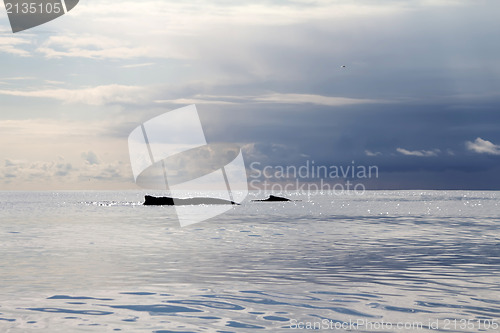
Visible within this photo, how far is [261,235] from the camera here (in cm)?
5562

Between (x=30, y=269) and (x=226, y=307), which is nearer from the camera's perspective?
(x=226, y=307)

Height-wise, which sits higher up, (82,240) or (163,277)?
(163,277)

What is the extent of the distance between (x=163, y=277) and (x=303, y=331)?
1211 cm

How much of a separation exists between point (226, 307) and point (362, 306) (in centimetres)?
487

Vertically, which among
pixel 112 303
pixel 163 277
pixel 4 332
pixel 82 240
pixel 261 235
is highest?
pixel 4 332

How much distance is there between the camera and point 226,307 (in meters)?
20.1

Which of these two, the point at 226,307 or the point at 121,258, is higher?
the point at 226,307

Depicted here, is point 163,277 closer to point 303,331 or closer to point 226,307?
point 226,307

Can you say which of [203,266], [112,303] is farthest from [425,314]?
[203,266]

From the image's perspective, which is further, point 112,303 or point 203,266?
point 203,266

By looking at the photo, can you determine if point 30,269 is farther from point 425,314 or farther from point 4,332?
point 425,314

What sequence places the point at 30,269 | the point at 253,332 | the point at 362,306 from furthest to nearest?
the point at 30,269 < the point at 362,306 < the point at 253,332

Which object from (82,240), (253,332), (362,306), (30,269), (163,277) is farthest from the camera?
(82,240)

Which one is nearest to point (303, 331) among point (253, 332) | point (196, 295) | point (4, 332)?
point (253, 332)
